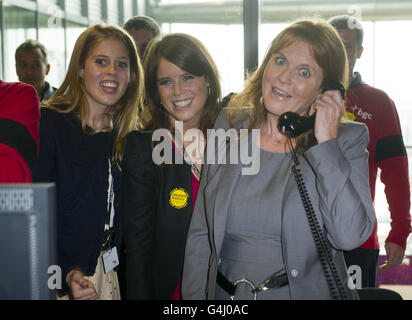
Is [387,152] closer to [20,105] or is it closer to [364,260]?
[364,260]

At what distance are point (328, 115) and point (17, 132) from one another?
0.88 meters

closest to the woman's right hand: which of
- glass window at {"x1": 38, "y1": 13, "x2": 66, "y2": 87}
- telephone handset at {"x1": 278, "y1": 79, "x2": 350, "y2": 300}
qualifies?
telephone handset at {"x1": 278, "y1": 79, "x2": 350, "y2": 300}

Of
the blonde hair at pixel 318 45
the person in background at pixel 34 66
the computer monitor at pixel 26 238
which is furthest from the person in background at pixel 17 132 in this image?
the person in background at pixel 34 66

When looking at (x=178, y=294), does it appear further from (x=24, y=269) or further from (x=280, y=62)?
(x=24, y=269)

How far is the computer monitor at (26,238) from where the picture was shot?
0.71 m

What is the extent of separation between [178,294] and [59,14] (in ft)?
15.7

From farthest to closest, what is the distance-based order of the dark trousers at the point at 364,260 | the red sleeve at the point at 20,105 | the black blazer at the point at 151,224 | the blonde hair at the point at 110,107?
1. the dark trousers at the point at 364,260
2. the blonde hair at the point at 110,107
3. the black blazer at the point at 151,224
4. the red sleeve at the point at 20,105

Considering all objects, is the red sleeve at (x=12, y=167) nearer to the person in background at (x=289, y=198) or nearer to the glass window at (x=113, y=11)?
the person in background at (x=289, y=198)

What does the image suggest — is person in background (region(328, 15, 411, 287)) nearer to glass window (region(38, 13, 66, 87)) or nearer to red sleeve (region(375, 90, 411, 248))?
red sleeve (region(375, 90, 411, 248))

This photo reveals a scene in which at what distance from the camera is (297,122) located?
149 centimetres

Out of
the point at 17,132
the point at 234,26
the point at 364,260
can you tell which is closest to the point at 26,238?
the point at 17,132

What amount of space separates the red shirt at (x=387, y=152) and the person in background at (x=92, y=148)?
4.01 feet
